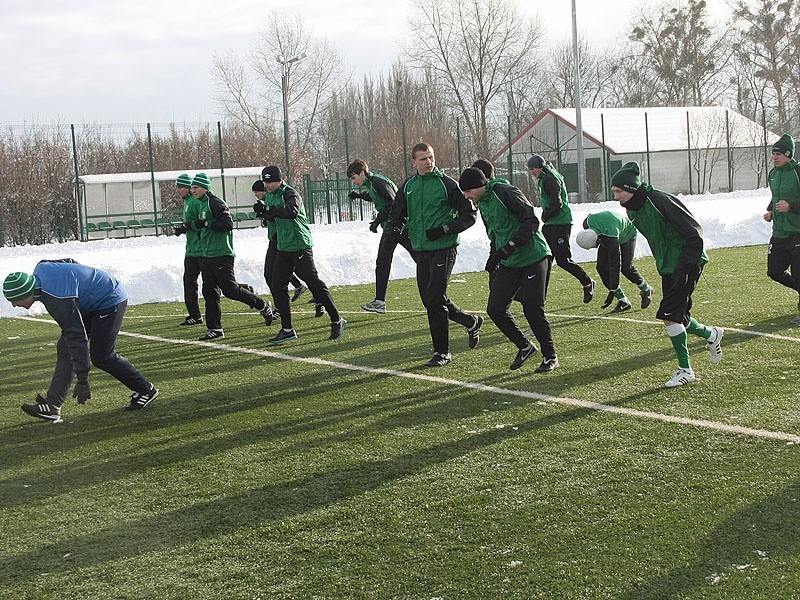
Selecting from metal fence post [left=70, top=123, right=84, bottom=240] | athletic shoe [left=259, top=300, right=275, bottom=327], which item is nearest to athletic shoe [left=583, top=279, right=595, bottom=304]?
athletic shoe [left=259, top=300, right=275, bottom=327]

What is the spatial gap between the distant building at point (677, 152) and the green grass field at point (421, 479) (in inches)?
1105

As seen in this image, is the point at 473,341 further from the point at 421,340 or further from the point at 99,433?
the point at 99,433

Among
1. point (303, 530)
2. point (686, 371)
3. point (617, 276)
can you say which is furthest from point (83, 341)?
point (617, 276)

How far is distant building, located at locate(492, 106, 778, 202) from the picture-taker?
39.1m

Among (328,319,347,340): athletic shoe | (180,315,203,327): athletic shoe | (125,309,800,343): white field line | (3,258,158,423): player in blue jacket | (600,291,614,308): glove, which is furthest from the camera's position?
(180,315,203,327): athletic shoe

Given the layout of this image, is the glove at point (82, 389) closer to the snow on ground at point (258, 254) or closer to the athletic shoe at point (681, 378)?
the athletic shoe at point (681, 378)

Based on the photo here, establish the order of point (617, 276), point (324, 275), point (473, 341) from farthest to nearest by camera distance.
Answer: point (324, 275)
point (617, 276)
point (473, 341)

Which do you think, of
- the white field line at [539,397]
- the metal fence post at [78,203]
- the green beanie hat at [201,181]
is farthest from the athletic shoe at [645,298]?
the metal fence post at [78,203]

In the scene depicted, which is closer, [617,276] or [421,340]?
[421,340]

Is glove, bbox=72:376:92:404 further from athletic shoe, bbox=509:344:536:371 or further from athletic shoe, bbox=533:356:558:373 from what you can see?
athletic shoe, bbox=533:356:558:373

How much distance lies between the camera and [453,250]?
30.1ft

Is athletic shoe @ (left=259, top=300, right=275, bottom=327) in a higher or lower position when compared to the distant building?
lower

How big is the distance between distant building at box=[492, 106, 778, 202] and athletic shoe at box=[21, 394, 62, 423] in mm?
29336

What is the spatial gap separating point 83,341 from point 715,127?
37.6 m
